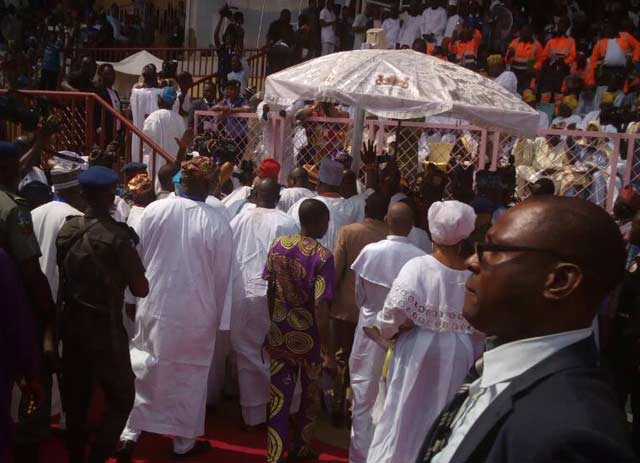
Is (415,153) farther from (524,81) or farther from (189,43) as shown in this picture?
(189,43)

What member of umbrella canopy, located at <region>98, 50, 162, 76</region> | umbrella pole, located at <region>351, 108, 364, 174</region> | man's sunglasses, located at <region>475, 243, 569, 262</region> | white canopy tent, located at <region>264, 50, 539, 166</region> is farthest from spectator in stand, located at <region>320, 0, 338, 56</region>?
man's sunglasses, located at <region>475, 243, 569, 262</region>

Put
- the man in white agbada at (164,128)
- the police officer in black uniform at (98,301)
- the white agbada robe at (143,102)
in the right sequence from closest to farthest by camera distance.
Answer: the police officer in black uniform at (98,301), the man in white agbada at (164,128), the white agbada robe at (143,102)

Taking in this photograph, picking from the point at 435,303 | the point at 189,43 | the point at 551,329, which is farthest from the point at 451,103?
the point at 189,43

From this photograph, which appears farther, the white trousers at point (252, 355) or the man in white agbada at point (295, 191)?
the man in white agbada at point (295, 191)

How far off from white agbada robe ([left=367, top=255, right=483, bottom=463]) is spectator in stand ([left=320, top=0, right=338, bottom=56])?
13.4 metres

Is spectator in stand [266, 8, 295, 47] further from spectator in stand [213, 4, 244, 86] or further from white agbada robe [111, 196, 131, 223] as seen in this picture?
white agbada robe [111, 196, 131, 223]

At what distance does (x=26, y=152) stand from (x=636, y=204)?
4.63 m

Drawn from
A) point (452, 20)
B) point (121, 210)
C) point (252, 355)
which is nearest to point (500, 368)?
point (252, 355)

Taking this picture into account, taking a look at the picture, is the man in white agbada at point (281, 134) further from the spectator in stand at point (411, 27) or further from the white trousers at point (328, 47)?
the white trousers at point (328, 47)

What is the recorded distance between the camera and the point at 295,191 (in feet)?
21.5

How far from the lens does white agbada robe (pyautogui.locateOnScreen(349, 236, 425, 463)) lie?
4781 millimetres

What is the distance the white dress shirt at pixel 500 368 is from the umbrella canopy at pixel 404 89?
4010mm

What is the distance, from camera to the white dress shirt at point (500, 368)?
5.52 feet

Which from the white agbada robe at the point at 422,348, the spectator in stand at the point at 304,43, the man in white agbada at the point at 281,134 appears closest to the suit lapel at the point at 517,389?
the white agbada robe at the point at 422,348
